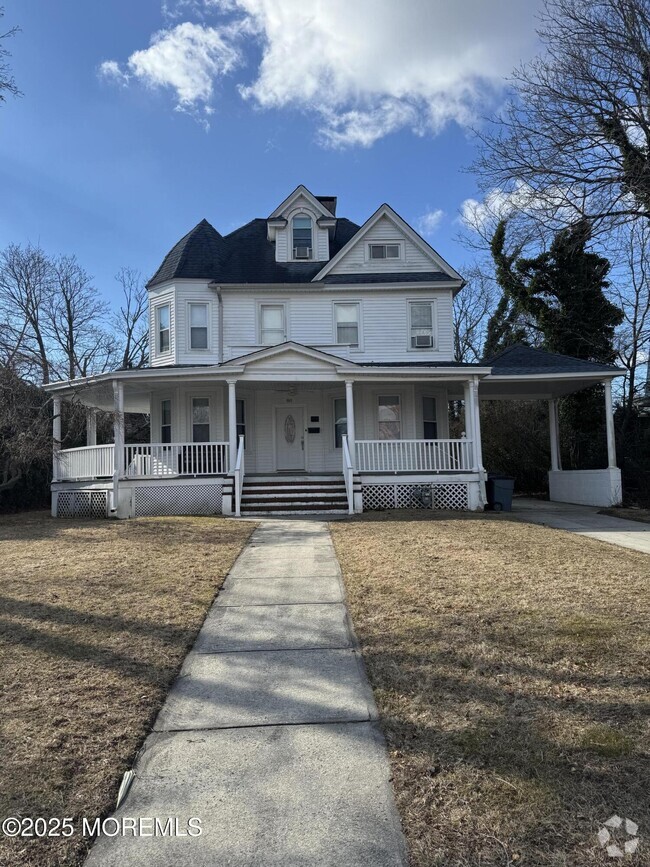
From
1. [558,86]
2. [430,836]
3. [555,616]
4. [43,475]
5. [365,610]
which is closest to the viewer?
[430,836]

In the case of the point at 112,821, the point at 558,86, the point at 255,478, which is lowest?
the point at 112,821

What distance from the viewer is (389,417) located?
17.1m

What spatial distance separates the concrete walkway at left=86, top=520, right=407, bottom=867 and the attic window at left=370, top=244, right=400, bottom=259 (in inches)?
567

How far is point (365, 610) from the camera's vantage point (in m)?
5.33

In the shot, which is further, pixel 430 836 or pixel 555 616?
pixel 555 616

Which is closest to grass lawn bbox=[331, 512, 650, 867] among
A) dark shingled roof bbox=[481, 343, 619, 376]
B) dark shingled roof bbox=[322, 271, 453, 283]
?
→ dark shingled roof bbox=[481, 343, 619, 376]

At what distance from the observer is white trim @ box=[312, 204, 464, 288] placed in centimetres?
1723

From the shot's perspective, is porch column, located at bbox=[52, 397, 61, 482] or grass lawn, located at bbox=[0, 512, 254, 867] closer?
grass lawn, located at bbox=[0, 512, 254, 867]

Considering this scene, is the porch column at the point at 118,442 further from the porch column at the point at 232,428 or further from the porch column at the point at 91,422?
the porch column at the point at 232,428

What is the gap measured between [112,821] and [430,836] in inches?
52.7

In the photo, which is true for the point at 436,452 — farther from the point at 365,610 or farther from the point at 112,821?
the point at 112,821

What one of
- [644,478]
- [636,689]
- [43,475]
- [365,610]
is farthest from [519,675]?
[43,475]

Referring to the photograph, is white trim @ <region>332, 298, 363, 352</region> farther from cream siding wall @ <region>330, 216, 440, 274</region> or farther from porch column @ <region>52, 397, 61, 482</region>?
porch column @ <region>52, 397, 61, 482</region>

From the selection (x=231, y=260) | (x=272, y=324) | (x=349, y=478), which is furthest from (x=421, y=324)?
(x=231, y=260)
